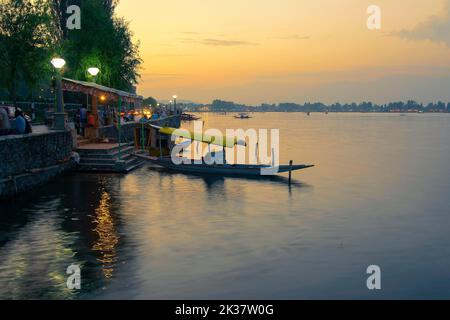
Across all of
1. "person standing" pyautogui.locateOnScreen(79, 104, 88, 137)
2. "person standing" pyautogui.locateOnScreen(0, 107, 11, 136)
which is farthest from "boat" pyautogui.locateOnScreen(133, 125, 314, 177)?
"person standing" pyautogui.locateOnScreen(0, 107, 11, 136)

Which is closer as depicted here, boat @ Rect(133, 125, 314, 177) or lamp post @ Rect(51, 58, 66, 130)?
lamp post @ Rect(51, 58, 66, 130)

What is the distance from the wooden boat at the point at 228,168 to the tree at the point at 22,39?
15046 millimetres

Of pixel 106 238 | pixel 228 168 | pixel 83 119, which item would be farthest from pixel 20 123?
pixel 228 168

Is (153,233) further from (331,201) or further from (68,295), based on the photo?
(331,201)

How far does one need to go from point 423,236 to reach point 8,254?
1448cm

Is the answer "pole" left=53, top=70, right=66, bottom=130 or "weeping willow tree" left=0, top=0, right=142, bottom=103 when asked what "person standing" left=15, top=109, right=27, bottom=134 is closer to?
"pole" left=53, top=70, right=66, bottom=130

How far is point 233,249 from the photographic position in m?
15.5

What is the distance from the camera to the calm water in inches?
481

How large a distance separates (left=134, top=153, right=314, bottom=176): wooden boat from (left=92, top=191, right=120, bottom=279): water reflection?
35.8ft

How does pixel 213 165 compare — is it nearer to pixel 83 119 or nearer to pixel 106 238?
pixel 83 119

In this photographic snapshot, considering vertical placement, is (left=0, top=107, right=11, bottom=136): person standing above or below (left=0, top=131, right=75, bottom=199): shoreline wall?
above

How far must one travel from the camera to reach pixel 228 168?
3162cm

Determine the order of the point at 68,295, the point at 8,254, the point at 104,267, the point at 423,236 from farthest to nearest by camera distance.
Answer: the point at 423,236 < the point at 8,254 < the point at 104,267 < the point at 68,295
